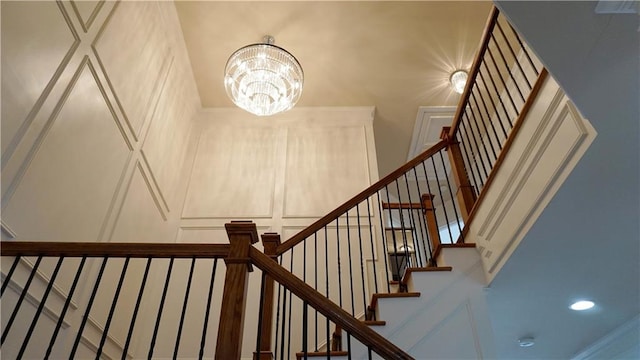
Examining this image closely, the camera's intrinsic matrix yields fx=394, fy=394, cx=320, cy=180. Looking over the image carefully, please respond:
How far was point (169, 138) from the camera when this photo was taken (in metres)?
4.18

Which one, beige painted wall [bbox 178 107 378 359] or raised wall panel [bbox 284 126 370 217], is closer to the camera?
beige painted wall [bbox 178 107 378 359]

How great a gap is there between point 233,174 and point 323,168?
1.05 metres

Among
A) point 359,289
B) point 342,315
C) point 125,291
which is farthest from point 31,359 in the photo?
point 359,289

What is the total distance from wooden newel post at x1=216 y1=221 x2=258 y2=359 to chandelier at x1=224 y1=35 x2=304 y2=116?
2.16 metres

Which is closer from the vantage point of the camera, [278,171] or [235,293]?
[235,293]

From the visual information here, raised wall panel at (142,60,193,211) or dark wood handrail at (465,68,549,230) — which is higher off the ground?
raised wall panel at (142,60,193,211)

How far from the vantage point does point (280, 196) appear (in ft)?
14.4

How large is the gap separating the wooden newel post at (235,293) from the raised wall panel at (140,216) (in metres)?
1.82

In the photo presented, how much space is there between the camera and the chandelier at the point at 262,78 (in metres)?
3.54

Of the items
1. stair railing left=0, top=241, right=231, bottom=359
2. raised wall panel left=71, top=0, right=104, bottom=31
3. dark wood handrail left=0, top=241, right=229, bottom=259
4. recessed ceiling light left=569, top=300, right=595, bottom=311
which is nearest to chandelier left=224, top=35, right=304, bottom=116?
raised wall panel left=71, top=0, right=104, bottom=31

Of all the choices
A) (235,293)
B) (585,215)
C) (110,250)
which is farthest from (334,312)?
(585,215)

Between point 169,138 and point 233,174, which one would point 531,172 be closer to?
point 233,174

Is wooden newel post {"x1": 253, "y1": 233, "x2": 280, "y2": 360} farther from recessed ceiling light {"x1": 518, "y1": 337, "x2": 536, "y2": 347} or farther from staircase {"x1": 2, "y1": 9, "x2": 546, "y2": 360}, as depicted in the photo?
recessed ceiling light {"x1": 518, "y1": 337, "x2": 536, "y2": 347}

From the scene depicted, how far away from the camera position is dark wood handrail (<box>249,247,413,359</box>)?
1369 mm
